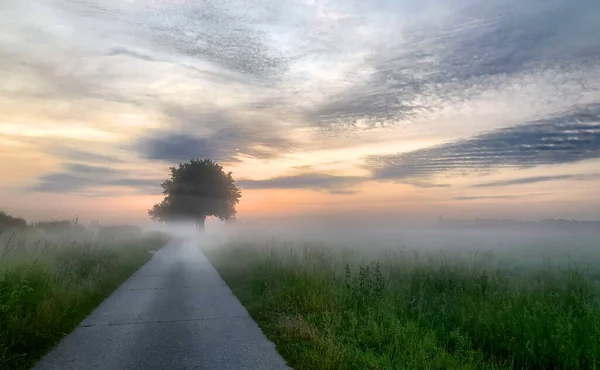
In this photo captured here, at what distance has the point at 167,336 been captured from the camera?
25.3ft

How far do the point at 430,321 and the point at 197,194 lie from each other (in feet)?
179

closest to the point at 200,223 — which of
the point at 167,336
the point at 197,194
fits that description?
the point at 197,194

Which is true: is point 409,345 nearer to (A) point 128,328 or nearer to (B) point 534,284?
(A) point 128,328

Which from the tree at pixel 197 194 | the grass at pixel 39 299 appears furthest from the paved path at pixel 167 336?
the tree at pixel 197 194

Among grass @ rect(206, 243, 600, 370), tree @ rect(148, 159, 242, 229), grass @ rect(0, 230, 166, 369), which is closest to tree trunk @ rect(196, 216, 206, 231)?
→ tree @ rect(148, 159, 242, 229)

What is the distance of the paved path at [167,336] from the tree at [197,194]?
48289 millimetres

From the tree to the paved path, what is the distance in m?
48.3

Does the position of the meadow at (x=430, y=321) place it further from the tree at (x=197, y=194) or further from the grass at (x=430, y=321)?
the tree at (x=197, y=194)

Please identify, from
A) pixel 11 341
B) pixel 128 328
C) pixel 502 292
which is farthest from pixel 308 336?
pixel 502 292

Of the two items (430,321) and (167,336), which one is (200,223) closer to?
(167,336)

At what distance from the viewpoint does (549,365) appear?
21.2 ft

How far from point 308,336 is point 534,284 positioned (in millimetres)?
7916

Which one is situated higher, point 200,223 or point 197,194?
point 197,194

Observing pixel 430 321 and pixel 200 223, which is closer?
pixel 430 321
